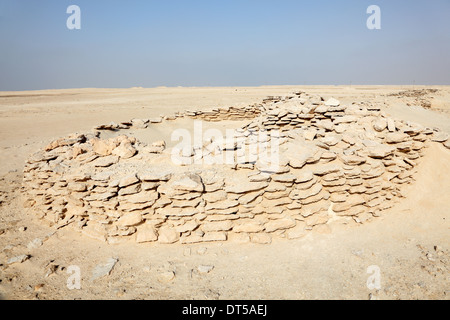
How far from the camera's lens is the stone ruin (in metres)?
4.39

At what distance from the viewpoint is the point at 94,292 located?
347cm

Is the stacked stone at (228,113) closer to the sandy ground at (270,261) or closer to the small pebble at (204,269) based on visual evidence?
the sandy ground at (270,261)

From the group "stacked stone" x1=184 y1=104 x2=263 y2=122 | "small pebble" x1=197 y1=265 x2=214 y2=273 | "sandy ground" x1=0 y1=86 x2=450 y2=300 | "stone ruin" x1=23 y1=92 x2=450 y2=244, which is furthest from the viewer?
"stacked stone" x1=184 y1=104 x2=263 y2=122

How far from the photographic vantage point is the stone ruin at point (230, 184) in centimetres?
439

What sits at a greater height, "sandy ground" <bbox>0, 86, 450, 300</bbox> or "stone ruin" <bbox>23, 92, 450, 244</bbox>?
"stone ruin" <bbox>23, 92, 450, 244</bbox>

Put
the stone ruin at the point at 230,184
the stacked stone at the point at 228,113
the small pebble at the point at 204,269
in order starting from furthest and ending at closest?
the stacked stone at the point at 228,113 → the stone ruin at the point at 230,184 → the small pebble at the point at 204,269

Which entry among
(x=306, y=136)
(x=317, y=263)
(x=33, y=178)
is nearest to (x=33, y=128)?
(x=33, y=178)

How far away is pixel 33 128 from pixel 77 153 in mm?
10934

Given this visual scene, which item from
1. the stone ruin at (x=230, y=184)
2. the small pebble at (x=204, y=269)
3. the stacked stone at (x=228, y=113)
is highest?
the stacked stone at (x=228, y=113)

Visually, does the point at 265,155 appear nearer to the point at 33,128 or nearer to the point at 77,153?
the point at 77,153

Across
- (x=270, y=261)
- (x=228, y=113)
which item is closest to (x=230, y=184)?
(x=270, y=261)

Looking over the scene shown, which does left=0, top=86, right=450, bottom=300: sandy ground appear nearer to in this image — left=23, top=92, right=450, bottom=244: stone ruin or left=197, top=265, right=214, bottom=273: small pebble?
left=197, top=265, right=214, bottom=273: small pebble

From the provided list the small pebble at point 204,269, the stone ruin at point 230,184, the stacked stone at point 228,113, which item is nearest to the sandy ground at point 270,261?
the small pebble at point 204,269

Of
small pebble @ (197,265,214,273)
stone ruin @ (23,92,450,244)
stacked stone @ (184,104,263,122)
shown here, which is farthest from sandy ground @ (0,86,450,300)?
stacked stone @ (184,104,263,122)
